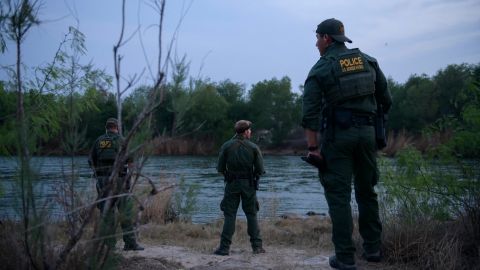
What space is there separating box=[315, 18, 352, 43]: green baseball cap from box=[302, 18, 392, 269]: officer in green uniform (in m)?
0.12

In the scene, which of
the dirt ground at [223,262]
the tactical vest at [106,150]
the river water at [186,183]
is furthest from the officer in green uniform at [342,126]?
the tactical vest at [106,150]

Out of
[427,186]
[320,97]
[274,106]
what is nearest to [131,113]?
[320,97]

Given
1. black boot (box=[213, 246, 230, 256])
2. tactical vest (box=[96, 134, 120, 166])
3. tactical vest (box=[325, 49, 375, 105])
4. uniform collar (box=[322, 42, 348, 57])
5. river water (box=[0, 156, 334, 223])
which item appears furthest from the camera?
black boot (box=[213, 246, 230, 256])

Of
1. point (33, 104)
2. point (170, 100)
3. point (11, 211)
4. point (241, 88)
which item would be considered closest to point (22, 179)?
point (11, 211)

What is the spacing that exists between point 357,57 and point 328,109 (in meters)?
0.54

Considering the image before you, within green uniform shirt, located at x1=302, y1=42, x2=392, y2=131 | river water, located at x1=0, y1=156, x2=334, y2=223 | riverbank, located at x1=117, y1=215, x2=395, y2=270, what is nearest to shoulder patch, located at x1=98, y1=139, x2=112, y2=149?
river water, located at x1=0, y1=156, x2=334, y2=223

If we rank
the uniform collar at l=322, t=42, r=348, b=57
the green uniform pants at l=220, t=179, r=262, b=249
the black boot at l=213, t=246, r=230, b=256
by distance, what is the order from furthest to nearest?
the green uniform pants at l=220, t=179, r=262, b=249, the black boot at l=213, t=246, r=230, b=256, the uniform collar at l=322, t=42, r=348, b=57

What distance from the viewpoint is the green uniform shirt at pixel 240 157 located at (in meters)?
6.94

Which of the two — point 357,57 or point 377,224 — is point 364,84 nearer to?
point 357,57

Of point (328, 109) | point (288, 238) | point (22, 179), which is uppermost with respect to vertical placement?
point (328, 109)

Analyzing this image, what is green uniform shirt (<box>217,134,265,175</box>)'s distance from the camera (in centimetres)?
694

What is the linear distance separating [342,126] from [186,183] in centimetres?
1371

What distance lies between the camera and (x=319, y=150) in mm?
4555

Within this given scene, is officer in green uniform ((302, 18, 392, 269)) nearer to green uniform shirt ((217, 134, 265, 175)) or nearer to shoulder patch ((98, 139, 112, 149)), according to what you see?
green uniform shirt ((217, 134, 265, 175))
